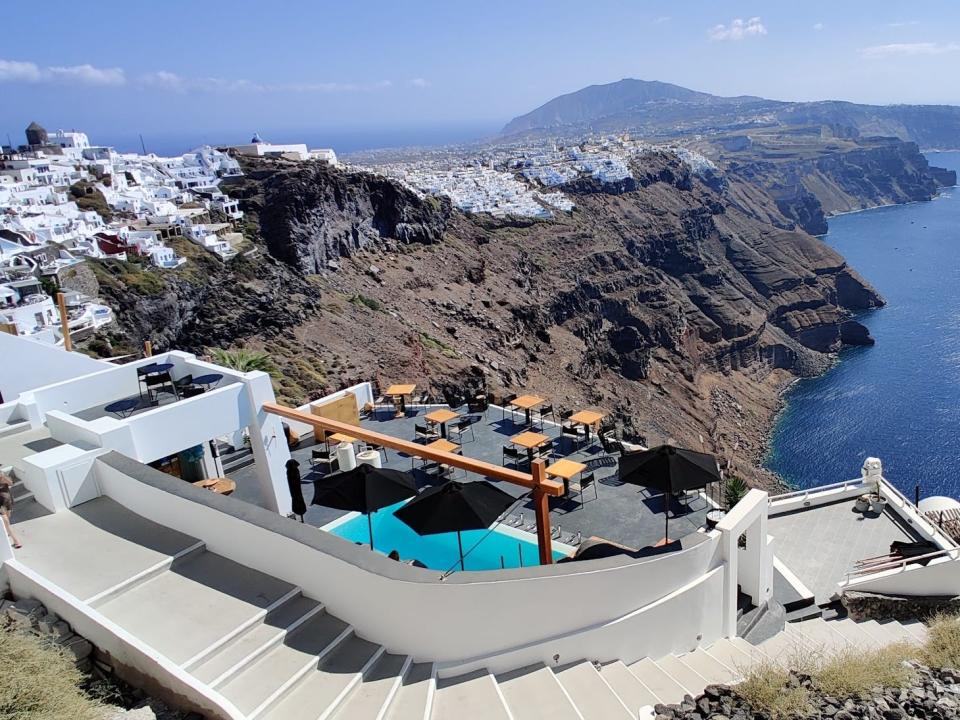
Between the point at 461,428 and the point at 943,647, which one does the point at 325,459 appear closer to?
the point at 461,428

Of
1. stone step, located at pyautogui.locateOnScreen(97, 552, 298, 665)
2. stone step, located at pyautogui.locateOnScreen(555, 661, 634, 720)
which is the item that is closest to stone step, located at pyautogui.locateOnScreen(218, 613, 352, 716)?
stone step, located at pyautogui.locateOnScreen(97, 552, 298, 665)

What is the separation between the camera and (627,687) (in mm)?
6160

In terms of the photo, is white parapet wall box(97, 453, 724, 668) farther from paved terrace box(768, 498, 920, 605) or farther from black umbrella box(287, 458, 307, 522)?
paved terrace box(768, 498, 920, 605)

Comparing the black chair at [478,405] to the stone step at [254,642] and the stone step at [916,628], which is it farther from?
the stone step at [254,642]

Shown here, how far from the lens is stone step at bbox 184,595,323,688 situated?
16.7 ft

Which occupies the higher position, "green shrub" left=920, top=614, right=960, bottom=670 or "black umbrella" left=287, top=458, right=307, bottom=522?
"black umbrella" left=287, top=458, right=307, bottom=522

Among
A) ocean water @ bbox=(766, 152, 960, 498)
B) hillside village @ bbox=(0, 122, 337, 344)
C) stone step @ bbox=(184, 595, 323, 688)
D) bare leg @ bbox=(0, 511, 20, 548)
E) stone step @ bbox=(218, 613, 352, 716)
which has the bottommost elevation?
ocean water @ bbox=(766, 152, 960, 498)

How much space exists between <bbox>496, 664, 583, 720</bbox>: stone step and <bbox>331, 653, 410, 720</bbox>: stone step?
89 centimetres

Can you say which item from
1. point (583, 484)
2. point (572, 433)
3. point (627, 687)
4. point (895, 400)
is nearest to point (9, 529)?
point (627, 687)

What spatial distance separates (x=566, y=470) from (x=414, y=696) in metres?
6.42

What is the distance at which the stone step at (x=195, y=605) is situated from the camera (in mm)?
5375

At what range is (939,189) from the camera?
171 meters

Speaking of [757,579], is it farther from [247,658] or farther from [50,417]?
[50,417]

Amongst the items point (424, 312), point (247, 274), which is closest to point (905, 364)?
point (424, 312)
